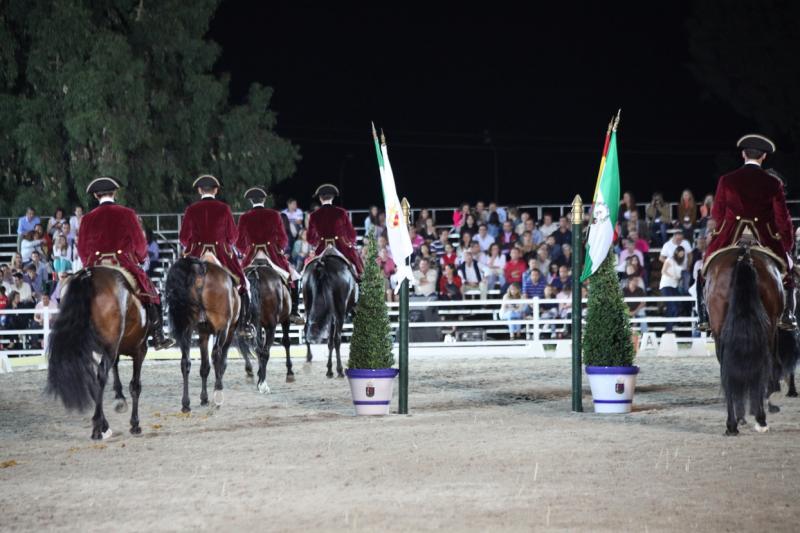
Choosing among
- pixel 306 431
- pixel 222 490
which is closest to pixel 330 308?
pixel 306 431

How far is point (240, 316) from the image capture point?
52.0 ft

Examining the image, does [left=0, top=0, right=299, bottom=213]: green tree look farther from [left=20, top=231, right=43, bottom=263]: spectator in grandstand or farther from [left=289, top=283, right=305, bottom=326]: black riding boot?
[left=289, top=283, right=305, bottom=326]: black riding boot

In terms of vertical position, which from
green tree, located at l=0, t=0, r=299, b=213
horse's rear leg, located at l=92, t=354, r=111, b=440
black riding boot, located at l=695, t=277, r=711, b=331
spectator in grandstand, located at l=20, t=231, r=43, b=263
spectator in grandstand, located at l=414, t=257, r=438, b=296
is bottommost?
horse's rear leg, located at l=92, t=354, r=111, b=440

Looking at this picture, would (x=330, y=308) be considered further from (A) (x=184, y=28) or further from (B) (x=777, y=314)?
(A) (x=184, y=28)

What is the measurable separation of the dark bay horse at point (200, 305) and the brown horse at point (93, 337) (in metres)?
1.32

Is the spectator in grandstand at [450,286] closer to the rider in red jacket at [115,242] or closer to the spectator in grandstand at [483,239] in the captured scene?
the spectator in grandstand at [483,239]

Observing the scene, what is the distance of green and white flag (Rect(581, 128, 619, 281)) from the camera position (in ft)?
45.2

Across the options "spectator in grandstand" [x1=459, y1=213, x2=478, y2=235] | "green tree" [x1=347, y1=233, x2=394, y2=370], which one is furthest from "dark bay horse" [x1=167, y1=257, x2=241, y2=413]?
"spectator in grandstand" [x1=459, y1=213, x2=478, y2=235]

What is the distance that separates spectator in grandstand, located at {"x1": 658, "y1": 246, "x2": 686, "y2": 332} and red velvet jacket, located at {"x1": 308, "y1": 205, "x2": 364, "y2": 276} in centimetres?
→ 849

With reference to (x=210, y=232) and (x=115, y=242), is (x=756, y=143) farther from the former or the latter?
(x=210, y=232)

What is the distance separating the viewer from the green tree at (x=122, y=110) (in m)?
38.1

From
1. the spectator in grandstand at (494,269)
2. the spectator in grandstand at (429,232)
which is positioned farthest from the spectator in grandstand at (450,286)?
the spectator in grandstand at (429,232)

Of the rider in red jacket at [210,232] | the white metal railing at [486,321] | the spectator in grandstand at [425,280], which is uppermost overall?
the rider in red jacket at [210,232]

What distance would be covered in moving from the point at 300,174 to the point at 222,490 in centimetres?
6153
